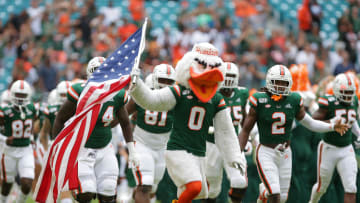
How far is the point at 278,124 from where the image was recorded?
7469 mm

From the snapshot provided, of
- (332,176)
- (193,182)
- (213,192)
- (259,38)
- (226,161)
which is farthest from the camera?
(259,38)

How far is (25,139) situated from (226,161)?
427 centimetres

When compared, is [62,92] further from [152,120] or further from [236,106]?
[236,106]

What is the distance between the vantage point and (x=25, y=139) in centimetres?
921

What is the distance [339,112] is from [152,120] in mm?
2713

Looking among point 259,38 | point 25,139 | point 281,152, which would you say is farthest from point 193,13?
point 281,152

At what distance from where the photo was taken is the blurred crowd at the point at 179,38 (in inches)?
587

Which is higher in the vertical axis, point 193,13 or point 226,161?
point 193,13

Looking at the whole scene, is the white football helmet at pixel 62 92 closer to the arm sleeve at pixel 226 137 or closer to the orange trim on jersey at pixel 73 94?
Result: the orange trim on jersey at pixel 73 94

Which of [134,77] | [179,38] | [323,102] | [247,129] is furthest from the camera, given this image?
[179,38]

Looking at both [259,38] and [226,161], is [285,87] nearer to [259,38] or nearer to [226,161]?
[226,161]

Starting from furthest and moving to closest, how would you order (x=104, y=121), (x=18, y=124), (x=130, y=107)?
(x=18, y=124) → (x=130, y=107) → (x=104, y=121)

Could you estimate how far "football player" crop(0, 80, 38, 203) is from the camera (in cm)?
901


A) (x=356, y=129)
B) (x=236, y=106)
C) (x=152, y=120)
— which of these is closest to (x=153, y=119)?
(x=152, y=120)
